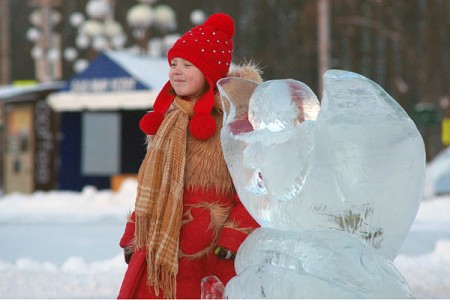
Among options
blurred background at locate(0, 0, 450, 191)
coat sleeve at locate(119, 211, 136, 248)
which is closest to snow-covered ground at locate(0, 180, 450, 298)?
coat sleeve at locate(119, 211, 136, 248)

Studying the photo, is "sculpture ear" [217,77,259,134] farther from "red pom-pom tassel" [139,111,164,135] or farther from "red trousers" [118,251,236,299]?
"red trousers" [118,251,236,299]

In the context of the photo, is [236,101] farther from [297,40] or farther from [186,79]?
[297,40]

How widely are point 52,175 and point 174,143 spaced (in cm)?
Answer: 1562

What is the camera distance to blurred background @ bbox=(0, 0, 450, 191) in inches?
803

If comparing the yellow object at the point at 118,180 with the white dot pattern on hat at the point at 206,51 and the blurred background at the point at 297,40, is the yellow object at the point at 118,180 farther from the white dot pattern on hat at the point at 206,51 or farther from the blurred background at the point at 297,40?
the white dot pattern on hat at the point at 206,51

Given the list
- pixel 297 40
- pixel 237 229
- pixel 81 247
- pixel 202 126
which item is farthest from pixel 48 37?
pixel 237 229

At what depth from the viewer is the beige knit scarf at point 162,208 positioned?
314cm

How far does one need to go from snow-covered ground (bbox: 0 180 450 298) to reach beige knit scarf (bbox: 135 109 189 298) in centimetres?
116

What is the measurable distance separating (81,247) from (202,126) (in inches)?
241

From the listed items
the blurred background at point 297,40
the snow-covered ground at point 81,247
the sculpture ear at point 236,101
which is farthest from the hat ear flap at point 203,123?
the blurred background at point 297,40

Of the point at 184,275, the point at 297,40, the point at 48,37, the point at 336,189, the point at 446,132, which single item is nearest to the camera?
the point at 336,189

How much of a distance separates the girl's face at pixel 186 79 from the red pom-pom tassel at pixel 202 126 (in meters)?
0.16

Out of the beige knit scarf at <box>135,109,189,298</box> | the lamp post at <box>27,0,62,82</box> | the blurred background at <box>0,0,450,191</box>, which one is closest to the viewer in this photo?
the beige knit scarf at <box>135,109,189,298</box>

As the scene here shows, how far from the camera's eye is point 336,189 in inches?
96.6
